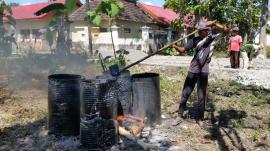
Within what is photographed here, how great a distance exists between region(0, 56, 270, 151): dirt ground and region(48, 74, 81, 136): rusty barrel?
0.16 meters

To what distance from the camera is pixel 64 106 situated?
5.76 m

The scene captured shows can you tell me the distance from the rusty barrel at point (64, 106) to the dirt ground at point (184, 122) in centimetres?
16

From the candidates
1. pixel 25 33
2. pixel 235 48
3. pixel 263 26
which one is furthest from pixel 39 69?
pixel 25 33

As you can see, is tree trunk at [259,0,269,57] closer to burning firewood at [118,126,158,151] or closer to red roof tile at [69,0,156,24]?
red roof tile at [69,0,156,24]

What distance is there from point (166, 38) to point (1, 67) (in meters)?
16.0

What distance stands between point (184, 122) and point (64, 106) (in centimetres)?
205

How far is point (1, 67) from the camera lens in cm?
1266

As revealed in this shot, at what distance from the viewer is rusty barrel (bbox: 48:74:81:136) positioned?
5727 mm

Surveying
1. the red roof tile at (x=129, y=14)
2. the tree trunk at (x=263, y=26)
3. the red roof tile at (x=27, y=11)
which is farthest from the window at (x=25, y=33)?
the tree trunk at (x=263, y=26)

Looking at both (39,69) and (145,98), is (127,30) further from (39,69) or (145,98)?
(145,98)

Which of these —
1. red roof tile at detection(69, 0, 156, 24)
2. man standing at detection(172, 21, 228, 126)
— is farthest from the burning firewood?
red roof tile at detection(69, 0, 156, 24)

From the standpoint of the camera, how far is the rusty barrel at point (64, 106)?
5.73 meters

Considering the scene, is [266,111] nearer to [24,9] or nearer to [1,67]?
[1,67]

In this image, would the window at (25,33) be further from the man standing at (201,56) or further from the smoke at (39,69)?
the man standing at (201,56)
